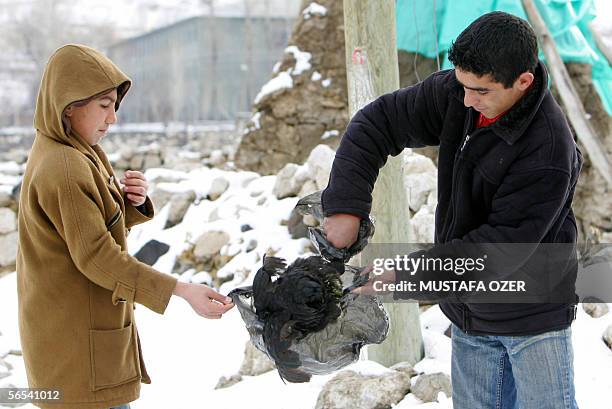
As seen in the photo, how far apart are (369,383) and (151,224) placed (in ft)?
15.8

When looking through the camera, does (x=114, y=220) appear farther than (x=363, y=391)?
No

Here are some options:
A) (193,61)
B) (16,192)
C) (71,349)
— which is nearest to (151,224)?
(16,192)

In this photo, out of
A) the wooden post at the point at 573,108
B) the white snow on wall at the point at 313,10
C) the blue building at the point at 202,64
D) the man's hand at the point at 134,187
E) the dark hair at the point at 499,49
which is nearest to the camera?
the dark hair at the point at 499,49

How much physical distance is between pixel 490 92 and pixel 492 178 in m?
0.25

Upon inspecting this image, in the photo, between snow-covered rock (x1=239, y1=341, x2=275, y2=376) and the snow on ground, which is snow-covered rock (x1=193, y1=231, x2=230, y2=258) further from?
snow-covered rock (x1=239, y1=341, x2=275, y2=376)

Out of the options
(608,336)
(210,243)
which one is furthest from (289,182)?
(608,336)

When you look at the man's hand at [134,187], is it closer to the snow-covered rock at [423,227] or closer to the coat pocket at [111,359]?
the coat pocket at [111,359]

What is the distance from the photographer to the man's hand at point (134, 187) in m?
2.54

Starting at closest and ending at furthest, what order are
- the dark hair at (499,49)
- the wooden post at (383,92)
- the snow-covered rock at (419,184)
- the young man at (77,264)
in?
the dark hair at (499,49) < the young man at (77,264) < the wooden post at (383,92) < the snow-covered rock at (419,184)

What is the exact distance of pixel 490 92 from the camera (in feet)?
6.17

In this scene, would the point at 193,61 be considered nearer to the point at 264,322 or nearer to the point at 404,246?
the point at 404,246

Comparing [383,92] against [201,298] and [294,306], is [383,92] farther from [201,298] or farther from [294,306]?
[294,306]

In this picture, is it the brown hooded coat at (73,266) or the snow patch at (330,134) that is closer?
the brown hooded coat at (73,266)

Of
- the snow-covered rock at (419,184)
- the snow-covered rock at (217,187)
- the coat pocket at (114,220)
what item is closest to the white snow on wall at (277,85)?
the snow-covered rock at (217,187)
